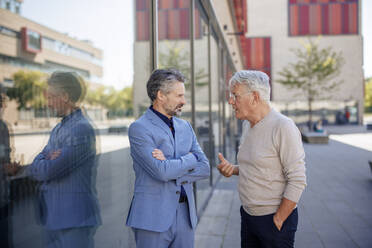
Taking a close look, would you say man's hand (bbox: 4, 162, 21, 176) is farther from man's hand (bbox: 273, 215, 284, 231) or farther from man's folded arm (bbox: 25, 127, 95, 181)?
man's hand (bbox: 273, 215, 284, 231)

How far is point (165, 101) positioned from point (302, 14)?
34646mm

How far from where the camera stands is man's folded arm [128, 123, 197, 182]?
190 cm

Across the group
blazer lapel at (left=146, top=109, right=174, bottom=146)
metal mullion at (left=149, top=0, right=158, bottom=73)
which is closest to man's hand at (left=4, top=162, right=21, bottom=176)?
blazer lapel at (left=146, top=109, right=174, bottom=146)

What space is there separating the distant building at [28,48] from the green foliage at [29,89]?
0.8 inches

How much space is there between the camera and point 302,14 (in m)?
32.7

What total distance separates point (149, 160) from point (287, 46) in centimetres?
3403

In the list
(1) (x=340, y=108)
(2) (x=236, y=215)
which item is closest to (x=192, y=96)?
(2) (x=236, y=215)

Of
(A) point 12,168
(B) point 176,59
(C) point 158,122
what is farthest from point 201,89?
(A) point 12,168

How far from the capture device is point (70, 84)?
5.26ft

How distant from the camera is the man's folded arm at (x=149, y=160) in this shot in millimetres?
1900

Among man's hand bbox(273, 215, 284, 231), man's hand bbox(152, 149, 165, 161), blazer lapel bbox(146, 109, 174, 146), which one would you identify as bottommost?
man's hand bbox(273, 215, 284, 231)

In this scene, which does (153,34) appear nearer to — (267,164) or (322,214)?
(267,164)

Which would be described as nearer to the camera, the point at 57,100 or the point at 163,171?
the point at 57,100

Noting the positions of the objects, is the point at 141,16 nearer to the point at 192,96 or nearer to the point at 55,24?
the point at 55,24
